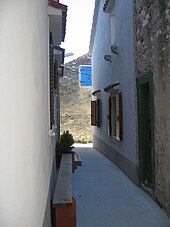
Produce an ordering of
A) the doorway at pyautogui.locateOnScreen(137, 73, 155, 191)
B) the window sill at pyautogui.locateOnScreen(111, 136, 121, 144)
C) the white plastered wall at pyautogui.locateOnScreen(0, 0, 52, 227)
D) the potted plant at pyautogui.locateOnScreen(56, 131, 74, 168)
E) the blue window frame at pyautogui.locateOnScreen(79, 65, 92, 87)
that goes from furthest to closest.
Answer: the blue window frame at pyautogui.locateOnScreen(79, 65, 92, 87) < the potted plant at pyautogui.locateOnScreen(56, 131, 74, 168) < the window sill at pyautogui.locateOnScreen(111, 136, 121, 144) < the doorway at pyautogui.locateOnScreen(137, 73, 155, 191) < the white plastered wall at pyautogui.locateOnScreen(0, 0, 52, 227)

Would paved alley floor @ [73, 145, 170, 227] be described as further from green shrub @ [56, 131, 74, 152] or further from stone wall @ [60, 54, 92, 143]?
stone wall @ [60, 54, 92, 143]

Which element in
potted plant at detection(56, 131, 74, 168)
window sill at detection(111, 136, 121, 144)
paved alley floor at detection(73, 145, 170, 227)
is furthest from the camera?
potted plant at detection(56, 131, 74, 168)

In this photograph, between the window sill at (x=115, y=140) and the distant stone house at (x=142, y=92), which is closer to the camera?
the distant stone house at (x=142, y=92)

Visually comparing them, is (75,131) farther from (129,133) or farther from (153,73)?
(153,73)

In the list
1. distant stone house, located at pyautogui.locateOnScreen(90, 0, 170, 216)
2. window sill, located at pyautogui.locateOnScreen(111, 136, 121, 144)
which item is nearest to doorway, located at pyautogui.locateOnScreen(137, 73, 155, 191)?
distant stone house, located at pyautogui.locateOnScreen(90, 0, 170, 216)

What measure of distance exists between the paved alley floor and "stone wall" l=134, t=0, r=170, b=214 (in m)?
0.32

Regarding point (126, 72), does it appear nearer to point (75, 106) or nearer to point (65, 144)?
point (65, 144)

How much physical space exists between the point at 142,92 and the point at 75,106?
56.9 feet

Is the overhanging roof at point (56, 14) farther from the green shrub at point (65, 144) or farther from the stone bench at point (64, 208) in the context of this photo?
the green shrub at point (65, 144)

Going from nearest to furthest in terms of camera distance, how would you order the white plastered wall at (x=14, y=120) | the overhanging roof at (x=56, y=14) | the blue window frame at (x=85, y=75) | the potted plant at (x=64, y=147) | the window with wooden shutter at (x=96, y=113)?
the white plastered wall at (x=14, y=120), the overhanging roof at (x=56, y=14), the potted plant at (x=64, y=147), the window with wooden shutter at (x=96, y=113), the blue window frame at (x=85, y=75)

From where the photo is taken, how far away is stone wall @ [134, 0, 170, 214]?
4586mm

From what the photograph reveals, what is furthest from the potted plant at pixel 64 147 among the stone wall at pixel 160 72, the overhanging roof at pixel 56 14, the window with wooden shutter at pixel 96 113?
the window with wooden shutter at pixel 96 113

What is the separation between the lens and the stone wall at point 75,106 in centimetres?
2261

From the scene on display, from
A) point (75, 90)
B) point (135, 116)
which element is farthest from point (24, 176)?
point (75, 90)
